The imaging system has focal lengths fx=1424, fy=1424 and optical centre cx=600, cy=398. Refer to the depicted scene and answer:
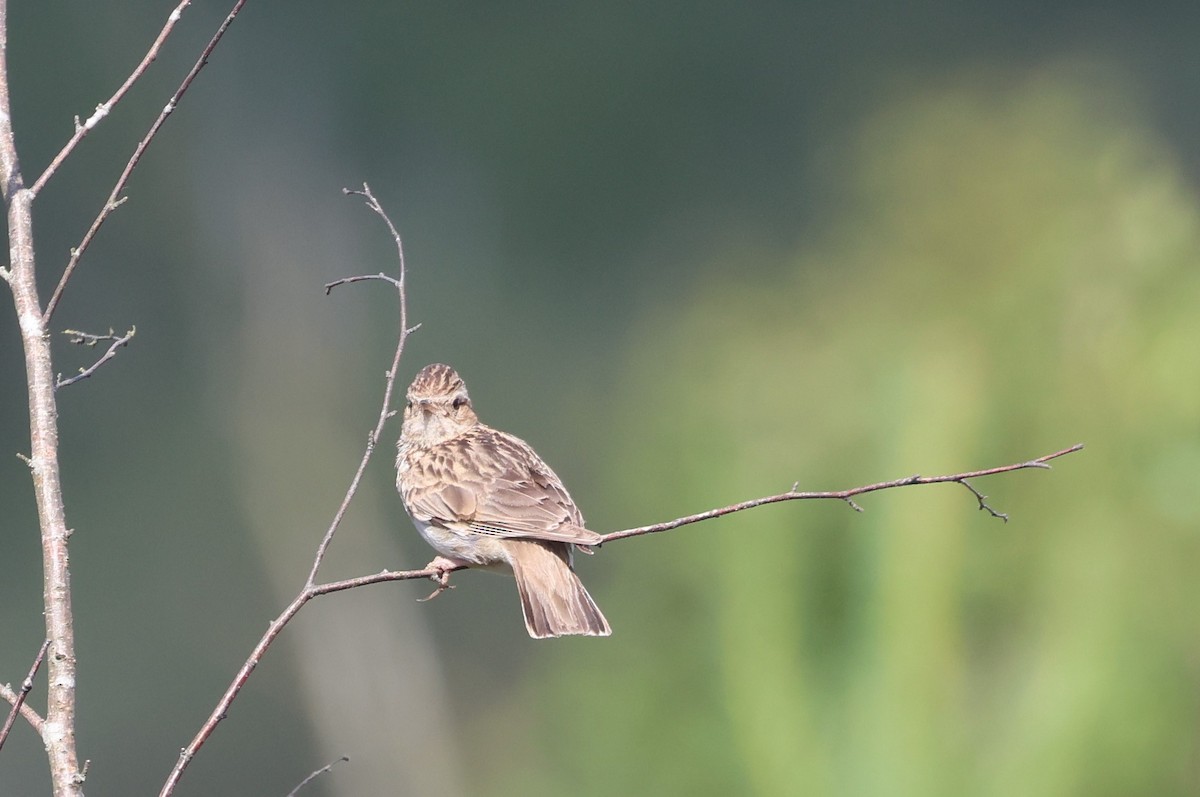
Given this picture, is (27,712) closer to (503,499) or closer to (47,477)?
(47,477)

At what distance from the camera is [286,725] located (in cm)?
1046

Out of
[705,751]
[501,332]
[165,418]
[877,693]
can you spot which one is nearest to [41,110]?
[165,418]

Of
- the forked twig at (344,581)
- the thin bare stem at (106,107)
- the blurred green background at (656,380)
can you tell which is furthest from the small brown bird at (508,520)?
the blurred green background at (656,380)

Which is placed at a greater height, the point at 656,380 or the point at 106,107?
the point at 106,107

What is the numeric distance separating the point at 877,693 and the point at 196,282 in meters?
8.66

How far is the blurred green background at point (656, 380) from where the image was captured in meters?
5.10

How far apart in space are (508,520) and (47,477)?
1396mm

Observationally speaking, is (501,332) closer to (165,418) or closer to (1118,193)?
(165,418)

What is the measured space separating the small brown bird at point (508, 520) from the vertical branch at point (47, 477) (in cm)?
114

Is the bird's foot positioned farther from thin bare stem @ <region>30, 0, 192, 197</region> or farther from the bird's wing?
thin bare stem @ <region>30, 0, 192, 197</region>

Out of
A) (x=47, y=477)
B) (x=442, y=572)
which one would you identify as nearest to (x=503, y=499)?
(x=442, y=572)

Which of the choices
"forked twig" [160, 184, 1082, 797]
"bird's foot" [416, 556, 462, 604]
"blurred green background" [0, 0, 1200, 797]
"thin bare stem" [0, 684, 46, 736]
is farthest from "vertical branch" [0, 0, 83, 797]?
"blurred green background" [0, 0, 1200, 797]

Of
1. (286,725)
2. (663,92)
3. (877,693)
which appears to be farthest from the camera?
(663,92)

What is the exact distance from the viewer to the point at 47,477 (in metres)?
2.30
